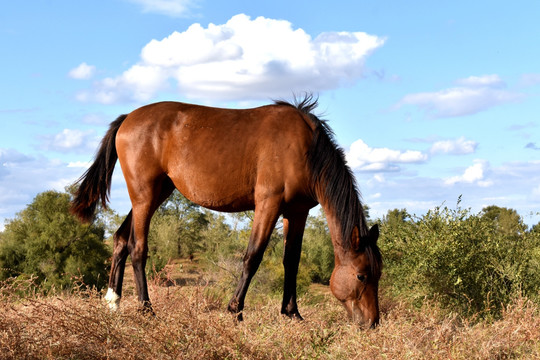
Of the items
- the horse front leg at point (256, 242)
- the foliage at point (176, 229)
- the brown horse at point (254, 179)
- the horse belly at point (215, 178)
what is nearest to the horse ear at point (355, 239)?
the brown horse at point (254, 179)

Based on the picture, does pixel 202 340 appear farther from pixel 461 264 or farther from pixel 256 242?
pixel 461 264

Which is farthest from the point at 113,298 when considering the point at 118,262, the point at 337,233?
the point at 337,233

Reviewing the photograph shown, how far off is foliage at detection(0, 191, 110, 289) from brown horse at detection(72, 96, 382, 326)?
1263 centimetres

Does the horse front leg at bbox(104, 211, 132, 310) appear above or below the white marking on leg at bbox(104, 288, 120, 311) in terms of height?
above

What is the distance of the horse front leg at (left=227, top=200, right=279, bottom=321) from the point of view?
6.33m

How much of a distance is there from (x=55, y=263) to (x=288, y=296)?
1481cm

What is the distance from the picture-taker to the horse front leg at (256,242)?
6.33 meters

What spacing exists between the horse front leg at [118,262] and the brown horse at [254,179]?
0.01 m

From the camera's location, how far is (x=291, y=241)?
7.08m

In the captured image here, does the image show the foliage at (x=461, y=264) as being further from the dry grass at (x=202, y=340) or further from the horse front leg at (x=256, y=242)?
the horse front leg at (x=256, y=242)

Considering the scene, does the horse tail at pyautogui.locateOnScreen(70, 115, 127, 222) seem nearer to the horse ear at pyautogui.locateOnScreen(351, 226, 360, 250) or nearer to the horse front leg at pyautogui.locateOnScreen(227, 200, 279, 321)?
the horse front leg at pyautogui.locateOnScreen(227, 200, 279, 321)

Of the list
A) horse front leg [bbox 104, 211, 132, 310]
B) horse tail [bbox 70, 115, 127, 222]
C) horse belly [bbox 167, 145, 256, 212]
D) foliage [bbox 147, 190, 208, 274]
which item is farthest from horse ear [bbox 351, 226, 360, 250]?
foliage [bbox 147, 190, 208, 274]

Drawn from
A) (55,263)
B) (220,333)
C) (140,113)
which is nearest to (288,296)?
(220,333)

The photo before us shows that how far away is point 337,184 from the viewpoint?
21.0 ft
